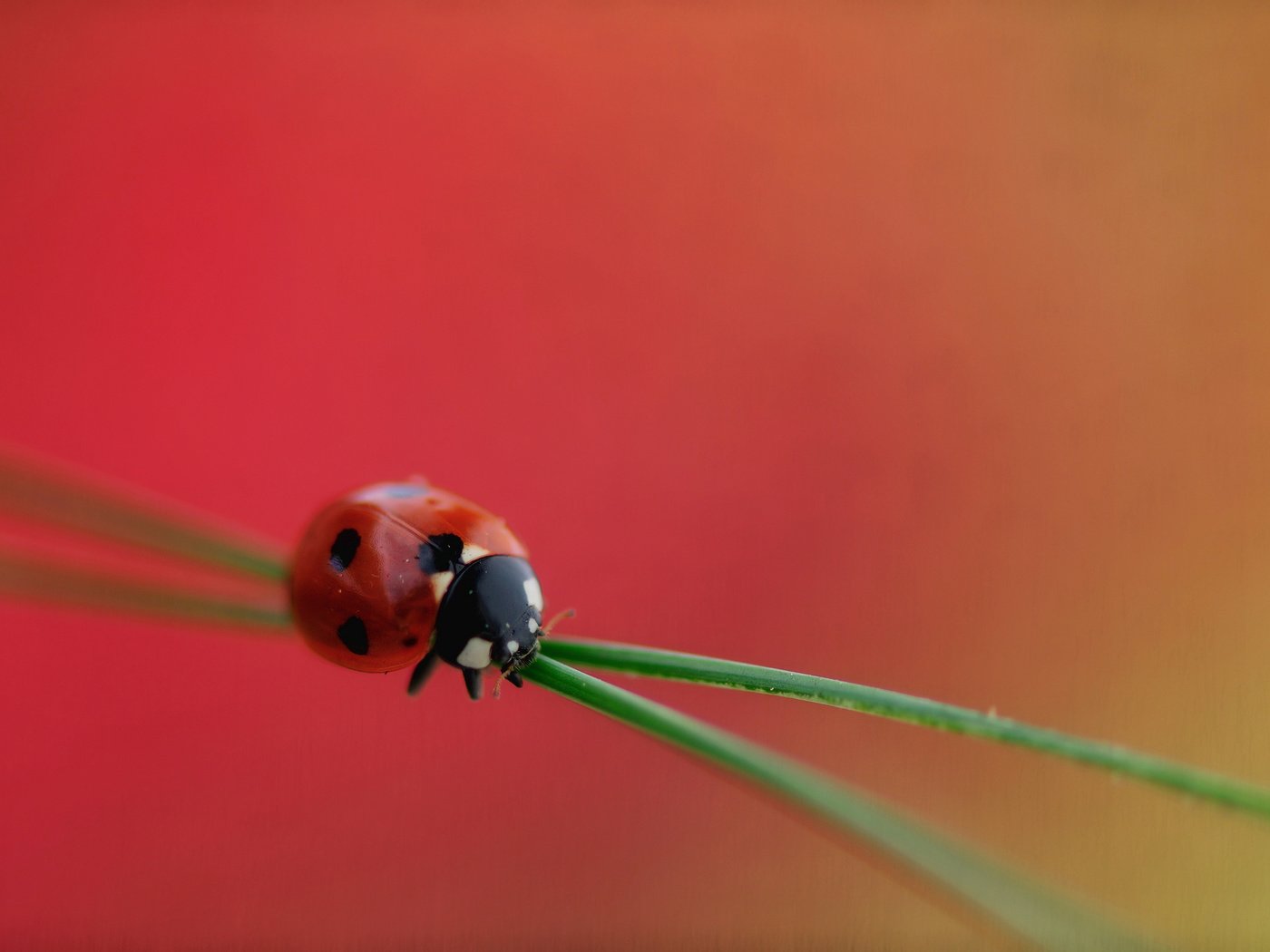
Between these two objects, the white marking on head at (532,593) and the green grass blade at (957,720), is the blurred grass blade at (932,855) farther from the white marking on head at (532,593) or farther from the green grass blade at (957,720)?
the white marking on head at (532,593)

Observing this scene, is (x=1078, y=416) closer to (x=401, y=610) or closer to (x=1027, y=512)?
(x=1027, y=512)

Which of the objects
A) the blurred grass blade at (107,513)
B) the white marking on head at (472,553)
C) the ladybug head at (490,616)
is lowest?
the ladybug head at (490,616)

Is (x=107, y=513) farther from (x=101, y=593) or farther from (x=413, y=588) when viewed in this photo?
(x=413, y=588)

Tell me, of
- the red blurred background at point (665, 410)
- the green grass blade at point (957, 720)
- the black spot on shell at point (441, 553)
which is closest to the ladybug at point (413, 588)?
the black spot on shell at point (441, 553)

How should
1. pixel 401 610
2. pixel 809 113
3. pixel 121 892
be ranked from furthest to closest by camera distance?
1. pixel 809 113
2. pixel 121 892
3. pixel 401 610

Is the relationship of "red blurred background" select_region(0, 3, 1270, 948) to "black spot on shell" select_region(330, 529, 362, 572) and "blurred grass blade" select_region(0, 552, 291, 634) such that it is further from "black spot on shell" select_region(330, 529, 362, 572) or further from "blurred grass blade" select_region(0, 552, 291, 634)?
"blurred grass blade" select_region(0, 552, 291, 634)

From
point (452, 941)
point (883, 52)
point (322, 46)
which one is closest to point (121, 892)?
point (452, 941)
